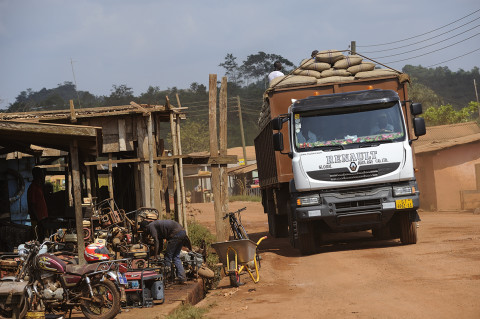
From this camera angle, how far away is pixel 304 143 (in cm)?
1393

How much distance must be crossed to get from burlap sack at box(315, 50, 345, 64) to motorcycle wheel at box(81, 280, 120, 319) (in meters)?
8.82

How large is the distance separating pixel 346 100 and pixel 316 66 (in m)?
1.97

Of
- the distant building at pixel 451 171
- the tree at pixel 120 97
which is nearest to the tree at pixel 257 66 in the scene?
the tree at pixel 120 97

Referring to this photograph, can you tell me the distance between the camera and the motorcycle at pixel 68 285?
8.88 metres

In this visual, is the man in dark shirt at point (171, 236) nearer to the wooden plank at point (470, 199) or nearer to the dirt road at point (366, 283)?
the dirt road at point (366, 283)

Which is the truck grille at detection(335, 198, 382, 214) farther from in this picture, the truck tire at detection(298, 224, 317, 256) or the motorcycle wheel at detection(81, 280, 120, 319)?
the motorcycle wheel at detection(81, 280, 120, 319)

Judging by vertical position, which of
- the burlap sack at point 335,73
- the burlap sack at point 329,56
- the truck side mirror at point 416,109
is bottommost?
the truck side mirror at point 416,109

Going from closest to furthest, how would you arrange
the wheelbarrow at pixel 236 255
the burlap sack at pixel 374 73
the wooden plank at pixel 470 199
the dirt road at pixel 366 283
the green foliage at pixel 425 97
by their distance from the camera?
the dirt road at pixel 366 283, the wheelbarrow at pixel 236 255, the burlap sack at pixel 374 73, the wooden plank at pixel 470 199, the green foliage at pixel 425 97

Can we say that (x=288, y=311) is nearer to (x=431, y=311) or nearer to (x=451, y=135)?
(x=431, y=311)

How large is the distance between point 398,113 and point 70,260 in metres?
7.36

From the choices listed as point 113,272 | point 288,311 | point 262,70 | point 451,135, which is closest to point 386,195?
point 288,311

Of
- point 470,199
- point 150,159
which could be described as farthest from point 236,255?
point 470,199

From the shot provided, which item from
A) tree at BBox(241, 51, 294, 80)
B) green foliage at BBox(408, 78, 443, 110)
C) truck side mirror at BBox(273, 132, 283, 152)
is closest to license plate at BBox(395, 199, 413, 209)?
truck side mirror at BBox(273, 132, 283, 152)

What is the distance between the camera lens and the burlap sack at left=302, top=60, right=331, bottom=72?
51.5 feet
